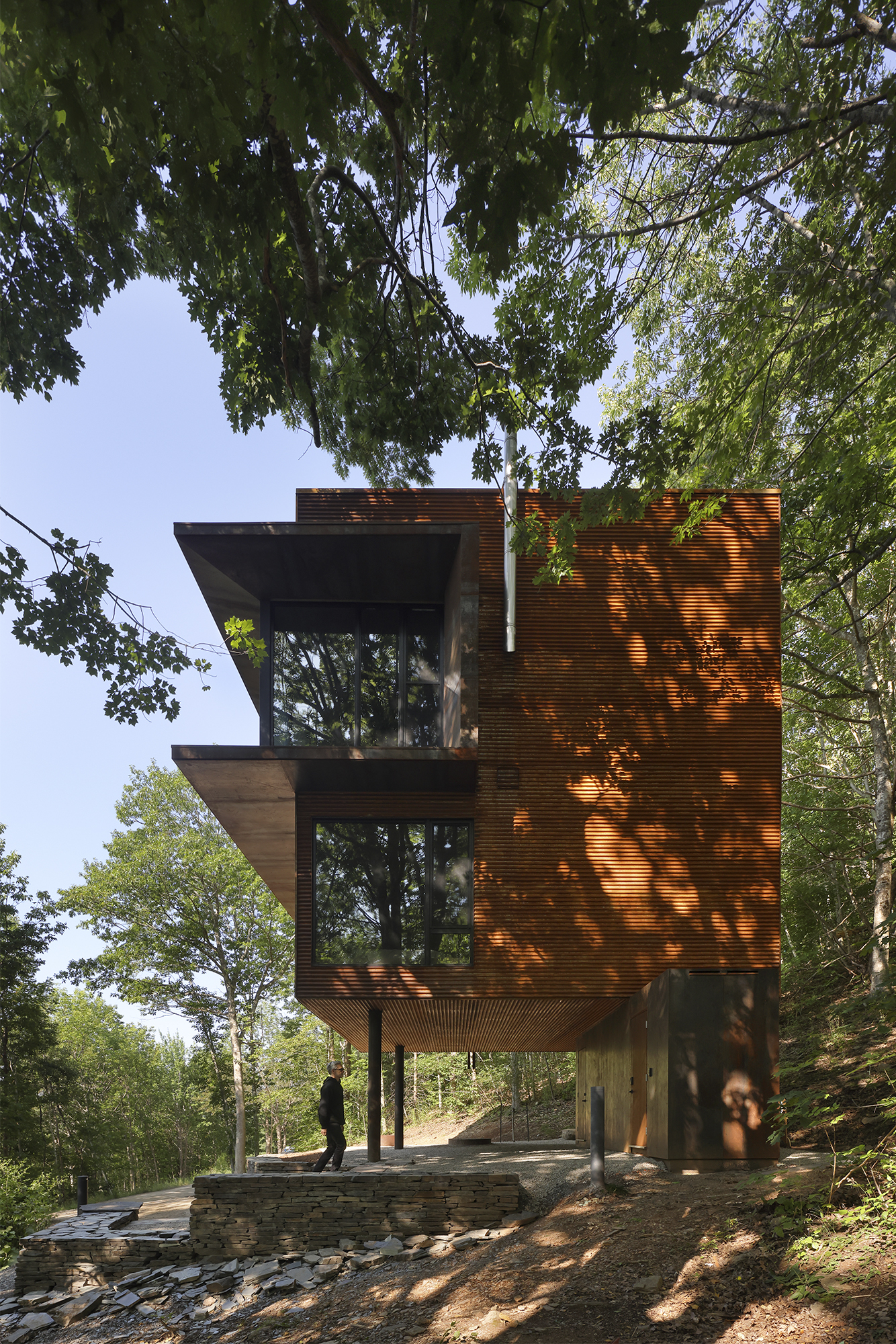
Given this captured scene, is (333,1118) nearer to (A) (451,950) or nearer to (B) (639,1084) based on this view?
(A) (451,950)

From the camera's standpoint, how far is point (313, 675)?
502 inches

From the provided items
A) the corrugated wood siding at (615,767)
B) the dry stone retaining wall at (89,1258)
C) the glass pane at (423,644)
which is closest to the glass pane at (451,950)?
the corrugated wood siding at (615,767)

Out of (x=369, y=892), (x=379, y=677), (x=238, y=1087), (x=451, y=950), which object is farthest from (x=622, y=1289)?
(x=238, y=1087)

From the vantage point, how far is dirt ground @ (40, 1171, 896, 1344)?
597 centimetres

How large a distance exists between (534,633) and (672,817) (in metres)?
3.26

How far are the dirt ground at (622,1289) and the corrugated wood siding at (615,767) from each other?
10.4 feet

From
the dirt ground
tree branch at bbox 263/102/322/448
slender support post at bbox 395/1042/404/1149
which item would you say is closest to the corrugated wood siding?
the dirt ground

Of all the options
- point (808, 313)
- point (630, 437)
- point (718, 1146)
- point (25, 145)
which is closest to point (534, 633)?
point (630, 437)

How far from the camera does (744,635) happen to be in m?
13.0

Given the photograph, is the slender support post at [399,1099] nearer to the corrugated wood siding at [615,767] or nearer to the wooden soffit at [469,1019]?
the wooden soffit at [469,1019]

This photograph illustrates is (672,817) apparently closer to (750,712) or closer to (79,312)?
(750,712)

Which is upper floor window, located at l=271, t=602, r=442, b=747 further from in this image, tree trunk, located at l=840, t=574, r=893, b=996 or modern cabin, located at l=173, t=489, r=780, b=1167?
tree trunk, located at l=840, t=574, r=893, b=996

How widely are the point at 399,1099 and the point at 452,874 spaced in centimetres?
1051

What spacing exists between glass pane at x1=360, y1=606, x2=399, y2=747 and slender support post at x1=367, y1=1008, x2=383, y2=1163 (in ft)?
14.7
